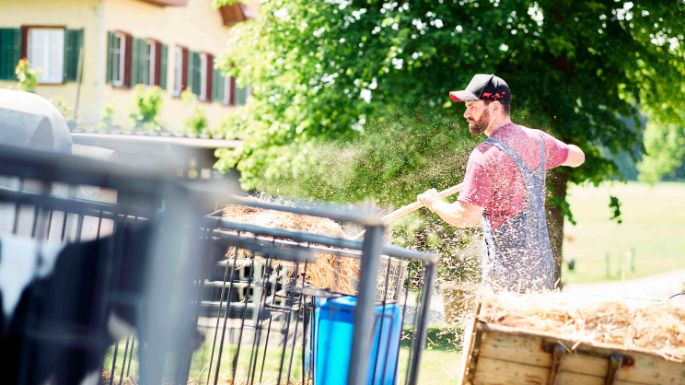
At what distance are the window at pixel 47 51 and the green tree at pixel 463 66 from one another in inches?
501

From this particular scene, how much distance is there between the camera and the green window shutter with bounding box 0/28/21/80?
29.9 meters

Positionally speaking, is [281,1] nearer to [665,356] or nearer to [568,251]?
[665,356]

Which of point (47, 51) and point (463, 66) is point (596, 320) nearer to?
point (463, 66)

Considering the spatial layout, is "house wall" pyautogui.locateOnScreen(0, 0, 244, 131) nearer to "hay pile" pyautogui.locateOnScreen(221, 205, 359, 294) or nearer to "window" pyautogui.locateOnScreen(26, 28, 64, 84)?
"window" pyautogui.locateOnScreen(26, 28, 64, 84)

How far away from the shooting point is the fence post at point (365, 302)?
3.36 meters

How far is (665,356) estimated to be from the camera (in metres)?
4.36

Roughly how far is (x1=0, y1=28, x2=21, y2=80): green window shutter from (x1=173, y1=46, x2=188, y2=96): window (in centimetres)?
611

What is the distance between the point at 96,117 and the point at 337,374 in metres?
25.5

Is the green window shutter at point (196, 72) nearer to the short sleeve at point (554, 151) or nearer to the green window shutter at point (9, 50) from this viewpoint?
the green window shutter at point (9, 50)

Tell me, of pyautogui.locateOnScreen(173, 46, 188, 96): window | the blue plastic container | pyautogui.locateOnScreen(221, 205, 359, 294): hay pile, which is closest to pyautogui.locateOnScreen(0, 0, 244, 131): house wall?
pyautogui.locateOnScreen(173, 46, 188, 96): window

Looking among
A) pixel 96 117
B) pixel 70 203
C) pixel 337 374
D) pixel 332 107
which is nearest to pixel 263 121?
pixel 332 107

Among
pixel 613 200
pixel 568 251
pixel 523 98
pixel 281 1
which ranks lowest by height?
pixel 568 251

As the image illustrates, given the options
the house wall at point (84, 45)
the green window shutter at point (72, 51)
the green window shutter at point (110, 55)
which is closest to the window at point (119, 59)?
the green window shutter at point (110, 55)

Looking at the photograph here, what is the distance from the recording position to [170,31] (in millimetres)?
33875
